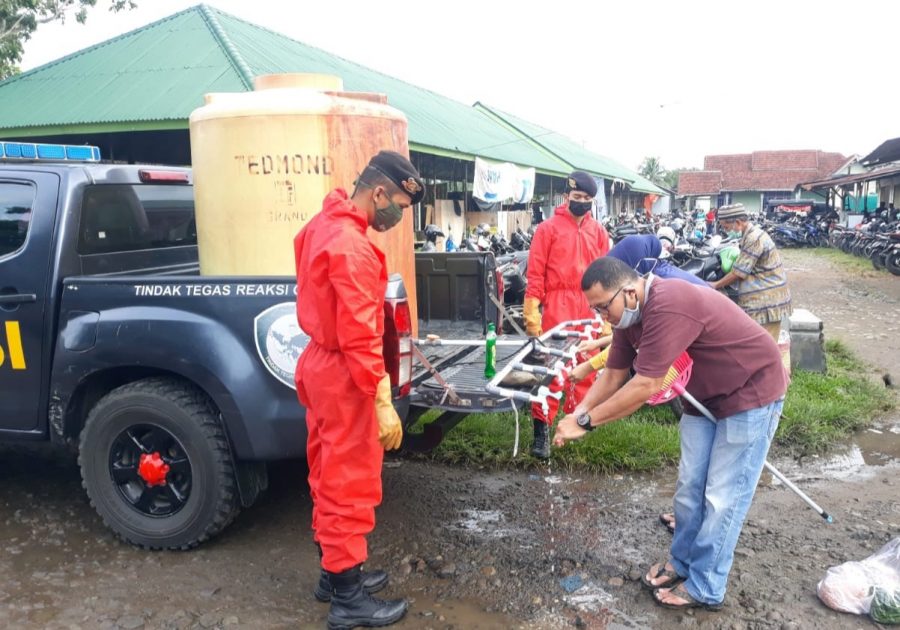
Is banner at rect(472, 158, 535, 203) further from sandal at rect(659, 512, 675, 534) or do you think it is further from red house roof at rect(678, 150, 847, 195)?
red house roof at rect(678, 150, 847, 195)

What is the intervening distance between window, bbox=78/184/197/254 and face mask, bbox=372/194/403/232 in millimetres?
1799

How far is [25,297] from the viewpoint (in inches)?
145

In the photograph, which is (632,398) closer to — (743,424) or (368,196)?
(743,424)

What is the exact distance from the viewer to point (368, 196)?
295 centimetres

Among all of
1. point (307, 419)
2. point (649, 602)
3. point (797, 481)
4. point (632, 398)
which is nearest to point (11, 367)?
point (307, 419)

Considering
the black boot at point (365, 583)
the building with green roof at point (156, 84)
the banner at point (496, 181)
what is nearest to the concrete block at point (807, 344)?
the black boot at point (365, 583)

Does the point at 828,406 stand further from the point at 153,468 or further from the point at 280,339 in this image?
the point at 153,468

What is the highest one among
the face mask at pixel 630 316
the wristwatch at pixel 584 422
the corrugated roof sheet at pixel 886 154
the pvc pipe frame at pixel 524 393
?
the corrugated roof sheet at pixel 886 154

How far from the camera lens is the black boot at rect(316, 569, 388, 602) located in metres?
3.22

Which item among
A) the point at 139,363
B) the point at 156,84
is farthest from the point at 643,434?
the point at 156,84

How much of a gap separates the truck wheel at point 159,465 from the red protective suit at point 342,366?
0.71 m

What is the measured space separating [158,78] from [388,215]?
8.12 metres

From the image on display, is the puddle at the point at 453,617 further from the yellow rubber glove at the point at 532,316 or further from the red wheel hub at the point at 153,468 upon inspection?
the yellow rubber glove at the point at 532,316

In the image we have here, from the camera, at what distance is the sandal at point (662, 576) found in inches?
129
